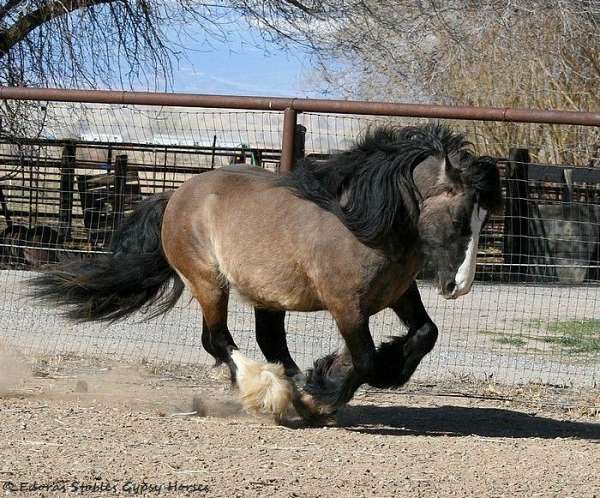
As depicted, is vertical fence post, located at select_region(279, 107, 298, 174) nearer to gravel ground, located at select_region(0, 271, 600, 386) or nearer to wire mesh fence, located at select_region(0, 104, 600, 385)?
wire mesh fence, located at select_region(0, 104, 600, 385)

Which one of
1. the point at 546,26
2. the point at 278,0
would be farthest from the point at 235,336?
the point at 546,26

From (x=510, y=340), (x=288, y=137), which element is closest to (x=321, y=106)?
(x=288, y=137)

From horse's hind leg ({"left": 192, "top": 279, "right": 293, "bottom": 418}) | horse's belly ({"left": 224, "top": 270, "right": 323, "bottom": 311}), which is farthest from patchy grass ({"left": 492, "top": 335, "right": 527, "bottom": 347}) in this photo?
horse's belly ({"left": 224, "top": 270, "right": 323, "bottom": 311})

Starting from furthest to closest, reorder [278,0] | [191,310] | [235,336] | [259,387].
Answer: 1. [278,0]
2. [191,310]
3. [235,336]
4. [259,387]

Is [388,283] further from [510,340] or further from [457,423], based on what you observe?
[510,340]

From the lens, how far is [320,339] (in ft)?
29.9

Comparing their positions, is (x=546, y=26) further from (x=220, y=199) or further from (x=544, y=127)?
(x=220, y=199)

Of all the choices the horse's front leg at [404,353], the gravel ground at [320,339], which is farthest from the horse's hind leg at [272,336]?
the gravel ground at [320,339]

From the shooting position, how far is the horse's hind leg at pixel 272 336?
21.7 feet

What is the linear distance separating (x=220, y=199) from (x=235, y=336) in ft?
10.0

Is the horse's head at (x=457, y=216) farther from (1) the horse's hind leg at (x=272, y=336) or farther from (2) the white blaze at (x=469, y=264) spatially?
(1) the horse's hind leg at (x=272, y=336)

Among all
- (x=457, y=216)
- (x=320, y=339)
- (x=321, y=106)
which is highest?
(x=321, y=106)

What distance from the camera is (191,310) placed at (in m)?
10.7

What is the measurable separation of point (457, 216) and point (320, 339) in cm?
393
